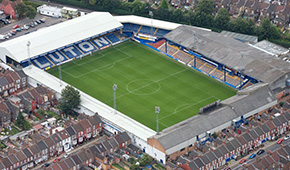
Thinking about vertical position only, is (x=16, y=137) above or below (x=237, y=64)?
below

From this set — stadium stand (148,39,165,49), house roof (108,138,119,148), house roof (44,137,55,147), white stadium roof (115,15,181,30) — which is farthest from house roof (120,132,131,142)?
white stadium roof (115,15,181,30)

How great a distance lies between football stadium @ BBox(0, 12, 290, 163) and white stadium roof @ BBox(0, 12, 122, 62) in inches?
10.5

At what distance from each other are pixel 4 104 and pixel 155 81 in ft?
128

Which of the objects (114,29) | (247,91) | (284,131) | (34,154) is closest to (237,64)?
(247,91)

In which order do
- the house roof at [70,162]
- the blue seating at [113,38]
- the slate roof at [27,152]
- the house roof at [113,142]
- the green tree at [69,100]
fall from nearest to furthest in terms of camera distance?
the house roof at [70,162] → the slate roof at [27,152] → the house roof at [113,142] → the green tree at [69,100] → the blue seating at [113,38]

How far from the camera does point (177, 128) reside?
149 m

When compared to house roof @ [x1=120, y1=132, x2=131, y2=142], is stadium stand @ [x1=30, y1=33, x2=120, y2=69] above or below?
above

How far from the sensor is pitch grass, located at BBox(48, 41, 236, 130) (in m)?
165

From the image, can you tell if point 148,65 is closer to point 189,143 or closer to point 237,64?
point 237,64

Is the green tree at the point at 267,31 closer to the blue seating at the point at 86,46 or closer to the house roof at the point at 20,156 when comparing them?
the blue seating at the point at 86,46

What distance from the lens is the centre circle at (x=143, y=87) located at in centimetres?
17254

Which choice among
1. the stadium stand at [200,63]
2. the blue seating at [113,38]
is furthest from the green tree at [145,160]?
the blue seating at [113,38]

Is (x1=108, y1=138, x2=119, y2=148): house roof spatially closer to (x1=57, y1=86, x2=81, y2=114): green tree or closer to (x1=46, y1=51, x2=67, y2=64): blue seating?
(x1=57, y1=86, x2=81, y2=114): green tree

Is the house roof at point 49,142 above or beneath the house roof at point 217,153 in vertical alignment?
beneath
